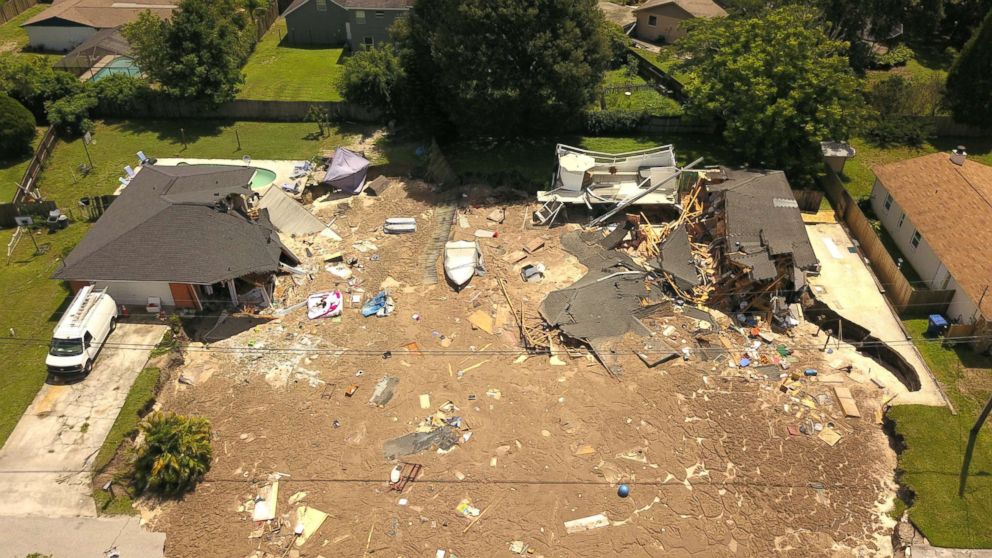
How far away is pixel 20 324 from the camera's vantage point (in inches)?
984

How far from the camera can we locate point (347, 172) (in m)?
33.1

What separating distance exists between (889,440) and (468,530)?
13817 mm

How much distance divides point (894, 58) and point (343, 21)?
129ft

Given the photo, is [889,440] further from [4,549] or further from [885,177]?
[4,549]

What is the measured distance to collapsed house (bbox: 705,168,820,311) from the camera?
25469 millimetres

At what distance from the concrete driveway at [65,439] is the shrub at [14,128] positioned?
18643mm

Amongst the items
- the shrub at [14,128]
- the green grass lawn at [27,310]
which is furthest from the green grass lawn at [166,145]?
the green grass lawn at [27,310]

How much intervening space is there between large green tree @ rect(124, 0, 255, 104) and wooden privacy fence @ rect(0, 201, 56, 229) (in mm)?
10740

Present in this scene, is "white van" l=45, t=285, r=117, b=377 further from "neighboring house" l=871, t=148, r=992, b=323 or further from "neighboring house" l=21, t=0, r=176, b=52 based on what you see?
"neighboring house" l=21, t=0, r=176, b=52

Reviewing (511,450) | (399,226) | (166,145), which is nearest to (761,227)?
(511,450)

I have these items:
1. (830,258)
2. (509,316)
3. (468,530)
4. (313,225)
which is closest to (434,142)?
(313,225)

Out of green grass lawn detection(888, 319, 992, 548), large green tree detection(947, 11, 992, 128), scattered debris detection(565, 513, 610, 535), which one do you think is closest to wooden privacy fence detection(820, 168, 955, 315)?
green grass lawn detection(888, 319, 992, 548)

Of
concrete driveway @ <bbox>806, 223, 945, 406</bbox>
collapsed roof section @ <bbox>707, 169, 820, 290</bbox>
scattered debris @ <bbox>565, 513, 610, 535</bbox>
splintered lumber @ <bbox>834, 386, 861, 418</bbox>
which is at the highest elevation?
collapsed roof section @ <bbox>707, 169, 820, 290</bbox>

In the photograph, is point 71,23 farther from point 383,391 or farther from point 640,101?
point 383,391
